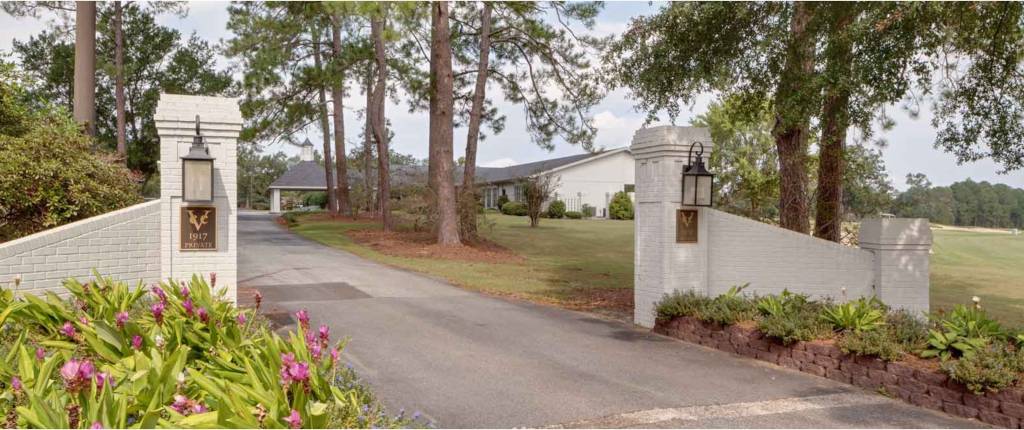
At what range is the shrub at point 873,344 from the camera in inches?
267

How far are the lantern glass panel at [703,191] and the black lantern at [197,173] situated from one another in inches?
251

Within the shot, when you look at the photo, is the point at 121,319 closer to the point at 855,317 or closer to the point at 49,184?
the point at 49,184

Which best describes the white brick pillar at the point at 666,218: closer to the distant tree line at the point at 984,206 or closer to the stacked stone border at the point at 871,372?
the stacked stone border at the point at 871,372

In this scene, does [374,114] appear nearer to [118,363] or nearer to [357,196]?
[357,196]

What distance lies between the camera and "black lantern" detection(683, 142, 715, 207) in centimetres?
962

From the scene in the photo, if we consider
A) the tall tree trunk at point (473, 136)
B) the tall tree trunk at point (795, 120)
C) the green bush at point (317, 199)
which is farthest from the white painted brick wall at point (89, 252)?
the green bush at point (317, 199)

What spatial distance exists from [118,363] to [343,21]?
83.9 feet

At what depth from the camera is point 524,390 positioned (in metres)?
6.59

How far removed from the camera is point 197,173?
323 inches

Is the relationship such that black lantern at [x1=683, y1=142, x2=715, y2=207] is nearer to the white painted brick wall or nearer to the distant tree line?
the white painted brick wall

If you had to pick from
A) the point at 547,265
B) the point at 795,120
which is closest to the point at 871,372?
the point at 795,120

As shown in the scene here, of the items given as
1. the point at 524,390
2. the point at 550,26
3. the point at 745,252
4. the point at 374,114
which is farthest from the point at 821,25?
the point at 374,114

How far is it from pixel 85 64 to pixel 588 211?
36.7 metres

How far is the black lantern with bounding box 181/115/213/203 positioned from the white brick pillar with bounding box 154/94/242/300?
8.3 inches
